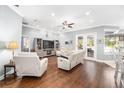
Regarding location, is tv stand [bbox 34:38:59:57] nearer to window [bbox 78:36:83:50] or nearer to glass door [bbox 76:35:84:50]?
glass door [bbox 76:35:84:50]

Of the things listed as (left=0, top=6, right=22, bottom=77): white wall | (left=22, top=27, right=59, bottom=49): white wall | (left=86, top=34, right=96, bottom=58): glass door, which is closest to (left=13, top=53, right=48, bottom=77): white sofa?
(left=0, top=6, right=22, bottom=77): white wall

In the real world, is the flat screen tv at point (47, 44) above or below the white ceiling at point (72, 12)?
below

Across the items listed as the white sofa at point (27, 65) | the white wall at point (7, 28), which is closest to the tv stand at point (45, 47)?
the white wall at point (7, 28)

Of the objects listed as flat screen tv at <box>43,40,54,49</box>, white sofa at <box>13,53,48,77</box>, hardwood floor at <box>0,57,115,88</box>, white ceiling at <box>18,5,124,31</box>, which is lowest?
hardwood floor at <box>0,57,115,88</box>

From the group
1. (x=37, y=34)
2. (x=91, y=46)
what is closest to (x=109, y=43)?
(x=91, y=46)

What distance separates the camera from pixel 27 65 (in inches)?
113

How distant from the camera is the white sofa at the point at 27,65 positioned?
279 centimetres

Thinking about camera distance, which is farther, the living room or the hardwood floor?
the living room

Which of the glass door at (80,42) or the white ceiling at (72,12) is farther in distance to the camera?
the glass door at (80,42)

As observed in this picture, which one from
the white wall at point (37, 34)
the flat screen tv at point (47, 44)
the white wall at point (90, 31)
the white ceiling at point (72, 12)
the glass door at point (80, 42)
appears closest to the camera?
the white ceiling at point (72, 12)

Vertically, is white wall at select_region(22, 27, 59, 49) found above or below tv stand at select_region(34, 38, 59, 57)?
above

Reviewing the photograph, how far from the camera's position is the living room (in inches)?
114

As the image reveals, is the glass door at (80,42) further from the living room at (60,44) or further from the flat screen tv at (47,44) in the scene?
the flat screen tv at (47,44)

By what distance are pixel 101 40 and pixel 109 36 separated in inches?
22.3
